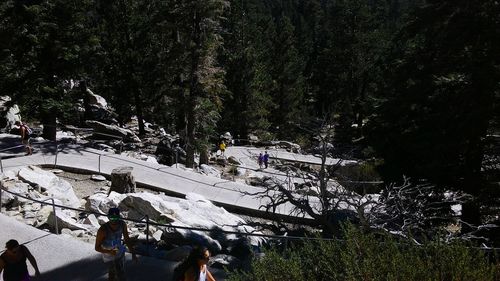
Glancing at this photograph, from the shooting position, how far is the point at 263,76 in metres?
43.8

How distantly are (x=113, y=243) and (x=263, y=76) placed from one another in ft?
124

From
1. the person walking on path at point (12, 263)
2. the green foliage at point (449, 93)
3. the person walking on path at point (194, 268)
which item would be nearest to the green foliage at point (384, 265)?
the person walking on path at point (194, 268)

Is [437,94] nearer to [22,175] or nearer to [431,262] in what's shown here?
[431,262]

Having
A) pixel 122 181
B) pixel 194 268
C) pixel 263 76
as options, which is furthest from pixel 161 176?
pixel 263 76

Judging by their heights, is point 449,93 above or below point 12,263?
above

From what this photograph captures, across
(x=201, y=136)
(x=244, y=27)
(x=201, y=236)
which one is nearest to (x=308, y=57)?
(x=244, y=27)

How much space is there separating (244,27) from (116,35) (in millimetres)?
12272

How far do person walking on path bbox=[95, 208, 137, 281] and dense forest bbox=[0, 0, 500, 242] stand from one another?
22.1ft

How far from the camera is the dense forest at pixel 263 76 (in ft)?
40.5

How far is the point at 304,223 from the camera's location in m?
15.6

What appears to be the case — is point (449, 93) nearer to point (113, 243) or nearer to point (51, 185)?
point (113, 243)

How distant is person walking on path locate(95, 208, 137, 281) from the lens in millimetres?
6887

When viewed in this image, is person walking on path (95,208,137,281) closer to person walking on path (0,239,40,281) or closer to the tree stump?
person walking on path (0,239,40,281)

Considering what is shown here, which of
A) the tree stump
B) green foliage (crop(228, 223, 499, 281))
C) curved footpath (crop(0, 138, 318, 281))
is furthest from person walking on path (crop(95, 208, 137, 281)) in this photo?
the tree stump
